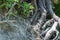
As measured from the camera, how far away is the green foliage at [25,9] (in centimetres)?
274

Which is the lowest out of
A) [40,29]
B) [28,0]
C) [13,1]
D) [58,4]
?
[40,29]

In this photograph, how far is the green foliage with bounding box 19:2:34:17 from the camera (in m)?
2.74

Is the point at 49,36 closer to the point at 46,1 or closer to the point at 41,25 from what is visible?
the point at 41,25

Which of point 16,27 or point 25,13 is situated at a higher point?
point 25,13

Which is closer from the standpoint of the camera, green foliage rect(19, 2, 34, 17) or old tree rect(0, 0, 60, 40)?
old tree rect(0, 0, 60, 40)

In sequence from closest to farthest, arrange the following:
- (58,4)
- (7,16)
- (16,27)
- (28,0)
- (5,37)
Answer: (5,37), (16,27), (7,16), (28,0), (58,4)

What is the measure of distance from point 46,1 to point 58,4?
0.42 meters

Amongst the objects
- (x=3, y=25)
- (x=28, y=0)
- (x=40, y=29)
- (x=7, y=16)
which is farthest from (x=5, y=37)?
(x=28, y=0)

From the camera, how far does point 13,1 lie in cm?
267

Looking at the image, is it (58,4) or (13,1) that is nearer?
(13,1)

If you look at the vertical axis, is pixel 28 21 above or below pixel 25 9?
below

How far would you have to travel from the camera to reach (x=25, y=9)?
273 cm

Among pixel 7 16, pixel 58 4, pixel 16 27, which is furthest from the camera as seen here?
pixel 58 4

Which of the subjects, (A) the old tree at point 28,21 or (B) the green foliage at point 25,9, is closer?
(A) the old tree at point 28,21
